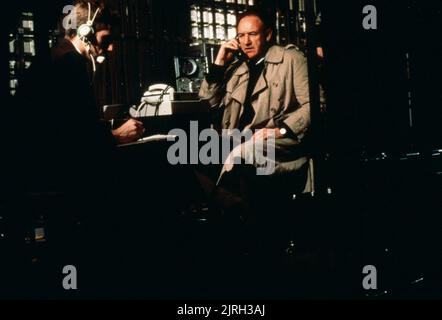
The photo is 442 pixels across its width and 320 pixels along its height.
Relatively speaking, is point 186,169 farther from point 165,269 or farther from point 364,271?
point 364,271

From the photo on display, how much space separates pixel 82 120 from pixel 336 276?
2.58 metres

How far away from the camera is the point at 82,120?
174 inches

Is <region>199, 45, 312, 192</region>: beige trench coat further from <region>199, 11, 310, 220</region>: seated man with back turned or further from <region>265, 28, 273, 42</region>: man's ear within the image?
<region>265, 28, 273, 42</region>: man's ear

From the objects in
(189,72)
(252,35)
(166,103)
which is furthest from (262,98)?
(189,72)

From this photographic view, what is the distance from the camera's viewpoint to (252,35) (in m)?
6.50

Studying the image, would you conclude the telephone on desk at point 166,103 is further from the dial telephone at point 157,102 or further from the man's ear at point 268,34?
the man's ear at point 268,34

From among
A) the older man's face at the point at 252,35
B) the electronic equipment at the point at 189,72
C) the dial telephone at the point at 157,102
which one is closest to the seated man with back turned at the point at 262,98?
the older man's face at the point at 252,35

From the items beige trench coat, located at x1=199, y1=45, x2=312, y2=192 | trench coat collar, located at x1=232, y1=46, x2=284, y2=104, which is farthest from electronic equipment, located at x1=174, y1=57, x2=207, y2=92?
trench coat collar, located at x1=232, y1=46, x2=284, y2=104

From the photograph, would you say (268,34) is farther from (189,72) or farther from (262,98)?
(189,72)

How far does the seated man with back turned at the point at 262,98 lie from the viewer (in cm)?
589

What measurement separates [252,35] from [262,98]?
2.80 ft

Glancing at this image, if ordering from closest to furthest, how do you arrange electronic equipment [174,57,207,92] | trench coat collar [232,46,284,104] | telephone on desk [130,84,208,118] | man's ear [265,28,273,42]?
telephone on desk [130,84,208,118] < trench coat collar [232,46,284,104] < man's ear [265,28,273,42] < electronic equipment [174,57,207,92]

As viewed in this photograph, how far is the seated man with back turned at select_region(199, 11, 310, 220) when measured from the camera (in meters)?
5.89
